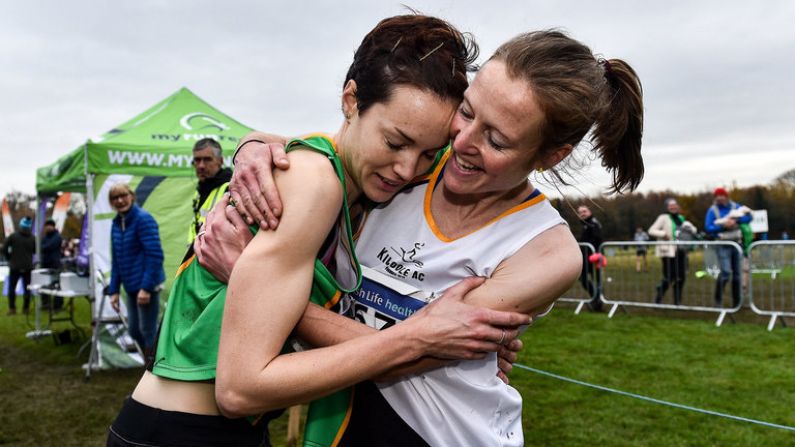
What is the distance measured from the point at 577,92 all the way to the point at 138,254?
6.27m

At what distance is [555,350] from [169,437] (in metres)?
7.32

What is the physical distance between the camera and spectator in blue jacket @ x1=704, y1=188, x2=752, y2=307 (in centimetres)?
970

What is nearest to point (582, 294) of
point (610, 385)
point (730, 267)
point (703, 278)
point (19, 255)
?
point (703, 278)

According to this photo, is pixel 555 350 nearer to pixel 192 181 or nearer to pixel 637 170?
pixel 192 181

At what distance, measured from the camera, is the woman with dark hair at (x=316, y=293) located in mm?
1360

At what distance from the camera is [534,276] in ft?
5.08

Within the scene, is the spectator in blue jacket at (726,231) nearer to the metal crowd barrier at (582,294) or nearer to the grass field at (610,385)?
the grass field at (610,385)

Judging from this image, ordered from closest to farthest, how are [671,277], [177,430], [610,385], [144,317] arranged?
[177,430] → [610,385] → [144,317] → [671,277]

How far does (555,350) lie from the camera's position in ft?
27.1

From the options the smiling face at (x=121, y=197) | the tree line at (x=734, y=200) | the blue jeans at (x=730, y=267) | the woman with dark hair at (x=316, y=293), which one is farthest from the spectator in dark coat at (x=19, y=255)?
the tree line at (x=734, y=200)

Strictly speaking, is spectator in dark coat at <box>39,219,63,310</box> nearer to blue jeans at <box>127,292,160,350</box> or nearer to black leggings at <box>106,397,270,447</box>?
blue jeans at <box>127,292,160,350</box>

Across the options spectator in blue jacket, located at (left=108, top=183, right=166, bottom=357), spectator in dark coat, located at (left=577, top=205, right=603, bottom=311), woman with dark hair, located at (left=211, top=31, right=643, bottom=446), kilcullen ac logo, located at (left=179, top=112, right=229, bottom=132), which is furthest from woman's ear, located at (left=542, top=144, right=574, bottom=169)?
spectator in dark coat, located at (left=577, top=205, right=603, bottom=311)

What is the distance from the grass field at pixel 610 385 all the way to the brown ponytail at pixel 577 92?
3.65 m

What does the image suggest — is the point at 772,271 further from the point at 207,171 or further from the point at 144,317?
the point at 144,317
